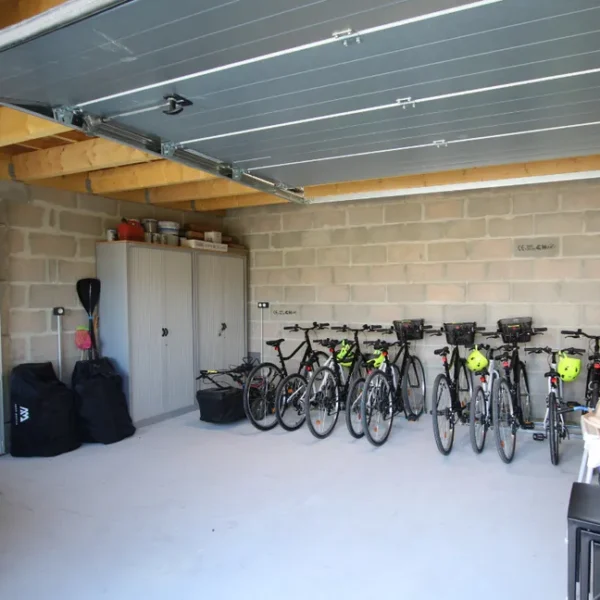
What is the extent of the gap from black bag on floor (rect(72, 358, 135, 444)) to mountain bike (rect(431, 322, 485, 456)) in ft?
8.55

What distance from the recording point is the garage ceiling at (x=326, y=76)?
1.67 metres

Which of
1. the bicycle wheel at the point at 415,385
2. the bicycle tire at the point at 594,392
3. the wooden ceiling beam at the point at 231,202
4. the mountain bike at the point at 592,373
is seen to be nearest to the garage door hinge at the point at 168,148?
the wooden ceiling beam at the point at 231,202

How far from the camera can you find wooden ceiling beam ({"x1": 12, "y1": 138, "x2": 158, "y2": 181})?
11.0 feet

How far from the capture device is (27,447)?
3805 millimetres

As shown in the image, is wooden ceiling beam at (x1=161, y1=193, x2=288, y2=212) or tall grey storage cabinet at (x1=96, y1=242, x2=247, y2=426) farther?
wooden ceiling beam at (x1=161, y1=193, x2=288, y2=212)

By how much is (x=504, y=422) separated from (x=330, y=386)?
1452mm

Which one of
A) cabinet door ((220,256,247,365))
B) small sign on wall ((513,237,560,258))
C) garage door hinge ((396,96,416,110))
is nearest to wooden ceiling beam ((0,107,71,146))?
garage door hinge ((396,96,416,110))

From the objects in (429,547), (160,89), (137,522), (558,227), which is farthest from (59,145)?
(558,227)

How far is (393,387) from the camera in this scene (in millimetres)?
4500

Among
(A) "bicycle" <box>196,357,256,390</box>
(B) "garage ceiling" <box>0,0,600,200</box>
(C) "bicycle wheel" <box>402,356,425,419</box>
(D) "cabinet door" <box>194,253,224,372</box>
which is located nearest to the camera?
(B) "garage ceiling" <box>0,0,600,200</box>

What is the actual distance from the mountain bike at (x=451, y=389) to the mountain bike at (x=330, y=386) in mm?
787

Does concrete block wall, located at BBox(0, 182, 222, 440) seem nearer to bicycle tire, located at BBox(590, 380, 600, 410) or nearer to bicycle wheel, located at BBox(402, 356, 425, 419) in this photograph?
bicycle wheel, located at BBox(402, 356, 425, 419)

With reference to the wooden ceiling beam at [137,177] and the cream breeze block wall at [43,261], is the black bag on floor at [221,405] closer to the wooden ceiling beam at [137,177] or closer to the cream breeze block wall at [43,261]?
the cream breeze block wall at [43,261]

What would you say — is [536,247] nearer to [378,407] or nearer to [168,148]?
[378,407]
